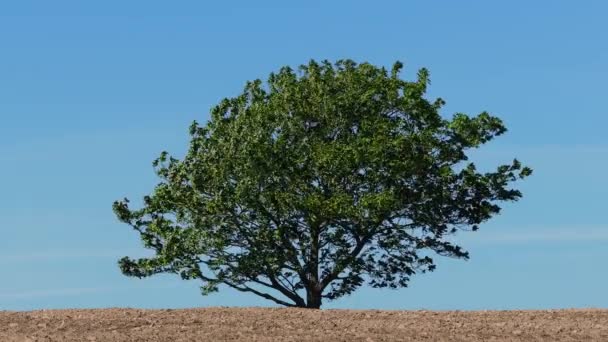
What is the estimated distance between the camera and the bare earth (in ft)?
63.6

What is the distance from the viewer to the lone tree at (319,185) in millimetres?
30406

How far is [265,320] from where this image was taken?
69.2 feet

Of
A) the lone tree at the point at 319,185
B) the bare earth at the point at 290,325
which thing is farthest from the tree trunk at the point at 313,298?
the bare earth at the point at 290,325

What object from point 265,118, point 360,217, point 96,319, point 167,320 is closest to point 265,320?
point 167,320

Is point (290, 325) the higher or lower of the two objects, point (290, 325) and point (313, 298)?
the lower

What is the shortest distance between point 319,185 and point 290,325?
1081cm

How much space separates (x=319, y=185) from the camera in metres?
31.0

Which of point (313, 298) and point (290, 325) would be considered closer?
point (290, 325)

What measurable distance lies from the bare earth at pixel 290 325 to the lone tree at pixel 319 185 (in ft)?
24.3

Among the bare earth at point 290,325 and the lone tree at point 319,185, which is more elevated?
the lone tree at point 319,185

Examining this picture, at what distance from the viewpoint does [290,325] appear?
20.6 meters

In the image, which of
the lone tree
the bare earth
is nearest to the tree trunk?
the lone tree

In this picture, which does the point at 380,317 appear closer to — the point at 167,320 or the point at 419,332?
the point at 419,332

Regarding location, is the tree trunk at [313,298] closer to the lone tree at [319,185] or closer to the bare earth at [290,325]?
the lone tree at [319,185]
